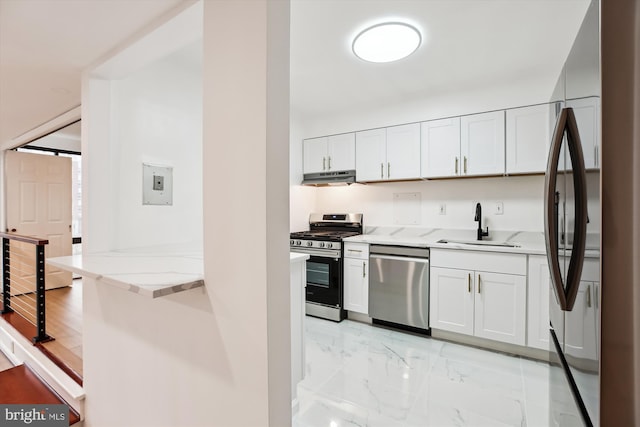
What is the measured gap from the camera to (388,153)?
3.42 m

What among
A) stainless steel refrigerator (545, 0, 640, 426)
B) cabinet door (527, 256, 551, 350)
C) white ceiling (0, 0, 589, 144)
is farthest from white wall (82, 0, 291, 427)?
cabinet door (527, 256, 551, 350)

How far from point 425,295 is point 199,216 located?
7.10ft

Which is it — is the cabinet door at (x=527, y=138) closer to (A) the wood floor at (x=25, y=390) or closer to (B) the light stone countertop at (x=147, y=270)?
(B) the light stone countertop at (x=147, y=270)

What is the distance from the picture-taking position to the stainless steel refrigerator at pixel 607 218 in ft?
2.51

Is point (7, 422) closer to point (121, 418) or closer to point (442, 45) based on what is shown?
point (121, 418)

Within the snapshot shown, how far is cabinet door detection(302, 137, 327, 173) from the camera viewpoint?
3.88 metres

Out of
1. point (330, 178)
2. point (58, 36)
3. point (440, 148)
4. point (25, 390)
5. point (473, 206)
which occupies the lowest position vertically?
point (25, 390)

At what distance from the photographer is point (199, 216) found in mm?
2199

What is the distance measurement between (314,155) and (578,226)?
10.6 ft

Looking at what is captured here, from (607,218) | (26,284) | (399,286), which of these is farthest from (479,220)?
(26,284)

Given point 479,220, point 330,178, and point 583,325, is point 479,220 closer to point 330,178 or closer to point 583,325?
point 330,178

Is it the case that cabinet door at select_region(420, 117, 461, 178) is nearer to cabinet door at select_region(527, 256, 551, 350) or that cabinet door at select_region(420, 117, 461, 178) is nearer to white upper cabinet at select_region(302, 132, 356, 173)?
white upper cabinet at select_region(302, 132, 356, 173)

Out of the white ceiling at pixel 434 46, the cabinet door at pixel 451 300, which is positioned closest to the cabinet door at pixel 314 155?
the white ceiling at pixel 434 46

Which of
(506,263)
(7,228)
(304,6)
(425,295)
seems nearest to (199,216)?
(304,6)
